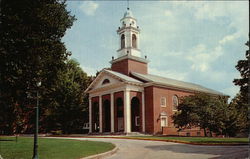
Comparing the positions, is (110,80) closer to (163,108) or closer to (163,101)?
(163,101)

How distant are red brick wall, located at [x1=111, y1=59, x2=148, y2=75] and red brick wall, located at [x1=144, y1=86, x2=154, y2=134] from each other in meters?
4.84

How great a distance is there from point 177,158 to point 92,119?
113 ft

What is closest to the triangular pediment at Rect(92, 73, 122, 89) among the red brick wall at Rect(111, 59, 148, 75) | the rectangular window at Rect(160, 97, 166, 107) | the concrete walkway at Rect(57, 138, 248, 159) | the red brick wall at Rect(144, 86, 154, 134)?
the red brick wall at Rect(111, 59, 148, 75)

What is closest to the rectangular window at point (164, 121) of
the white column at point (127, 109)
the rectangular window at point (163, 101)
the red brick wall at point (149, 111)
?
the rectangular window at point (163, 101)

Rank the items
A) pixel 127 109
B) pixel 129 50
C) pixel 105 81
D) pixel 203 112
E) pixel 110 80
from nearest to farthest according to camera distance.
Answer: pixel 203 112
pixel 127 109
pixel 110 80
pixel 105 81
pixel 129 50

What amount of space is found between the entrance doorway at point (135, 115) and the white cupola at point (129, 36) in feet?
25.3

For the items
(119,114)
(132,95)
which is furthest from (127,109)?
(119,114)

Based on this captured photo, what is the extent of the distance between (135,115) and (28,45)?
31.0 m

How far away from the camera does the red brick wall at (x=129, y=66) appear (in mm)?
42906

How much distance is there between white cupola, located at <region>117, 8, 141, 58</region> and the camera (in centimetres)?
4431

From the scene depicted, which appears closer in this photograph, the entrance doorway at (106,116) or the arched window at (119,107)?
the arched window at (119,107)

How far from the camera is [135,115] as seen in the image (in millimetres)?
42281

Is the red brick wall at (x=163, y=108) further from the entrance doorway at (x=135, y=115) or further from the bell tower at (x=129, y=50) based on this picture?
the bell tower at (x=129, y=50)

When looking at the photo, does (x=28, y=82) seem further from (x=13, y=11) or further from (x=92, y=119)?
(x=92, y=119)
